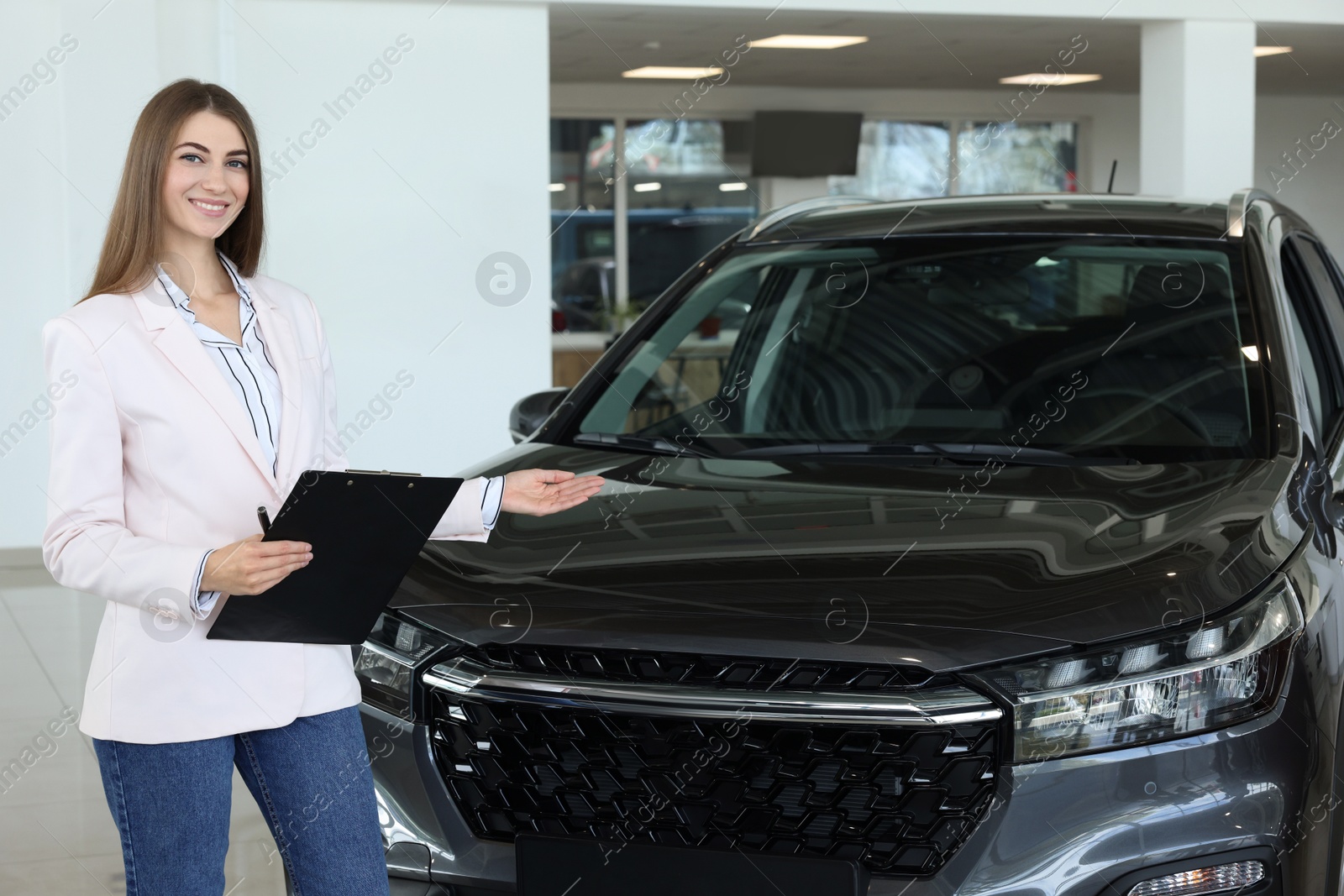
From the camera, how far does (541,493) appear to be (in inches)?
69.8

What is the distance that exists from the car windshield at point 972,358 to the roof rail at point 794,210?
0.07m

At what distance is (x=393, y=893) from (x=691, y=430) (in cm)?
108

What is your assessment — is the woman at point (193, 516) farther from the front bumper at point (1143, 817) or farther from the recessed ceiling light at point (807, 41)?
the recessed ceiling light at point (807, 41)

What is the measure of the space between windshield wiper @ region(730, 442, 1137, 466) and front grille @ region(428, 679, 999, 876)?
77 centimetres

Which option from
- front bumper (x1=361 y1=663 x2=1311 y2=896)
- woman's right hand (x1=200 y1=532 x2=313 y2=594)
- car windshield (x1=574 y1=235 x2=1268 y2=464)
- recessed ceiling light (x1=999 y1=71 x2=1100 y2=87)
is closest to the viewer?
woman's right hand (x1=200 y1=532 x2=313 y2=594)

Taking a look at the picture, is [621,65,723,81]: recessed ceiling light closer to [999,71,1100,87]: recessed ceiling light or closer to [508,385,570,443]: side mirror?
[999,71,1100,87]: recessed ceiling light

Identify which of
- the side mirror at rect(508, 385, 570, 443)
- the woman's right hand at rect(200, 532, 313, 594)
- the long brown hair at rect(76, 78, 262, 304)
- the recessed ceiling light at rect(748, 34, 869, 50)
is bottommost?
the woman's right hand at rect(200, 532, 313, 594)

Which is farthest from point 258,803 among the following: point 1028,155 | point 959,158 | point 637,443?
point 1028,155

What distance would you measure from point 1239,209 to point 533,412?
1493 millimetres

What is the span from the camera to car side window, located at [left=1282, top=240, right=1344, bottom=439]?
287cm

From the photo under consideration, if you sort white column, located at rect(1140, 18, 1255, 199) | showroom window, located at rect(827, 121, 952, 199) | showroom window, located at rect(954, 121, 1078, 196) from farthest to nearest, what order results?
1. showroom window, located at rect(954, 121, 1078, 196)
2. showroom window, located at rect(827, 121, 952, 199)
3. white column, located at rect(1140, 18, 1255, 199)

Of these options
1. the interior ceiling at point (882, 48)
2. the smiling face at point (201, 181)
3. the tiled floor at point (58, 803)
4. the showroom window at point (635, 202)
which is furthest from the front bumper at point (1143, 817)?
the showroom window at point (635, 202)

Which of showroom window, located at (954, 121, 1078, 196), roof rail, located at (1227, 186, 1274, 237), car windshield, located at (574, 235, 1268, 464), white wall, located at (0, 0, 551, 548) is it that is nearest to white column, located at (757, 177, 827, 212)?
showroom window, located at (954, 121, 1078, 196)

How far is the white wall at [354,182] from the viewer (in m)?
6.38
